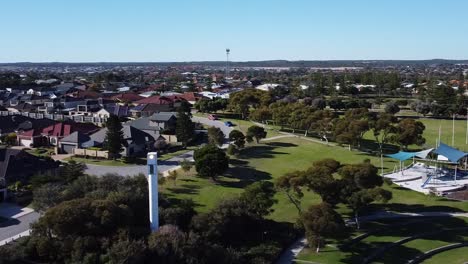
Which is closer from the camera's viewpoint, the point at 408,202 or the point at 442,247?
the point at 442,247

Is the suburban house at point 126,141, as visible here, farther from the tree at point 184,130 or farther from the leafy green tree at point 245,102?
the leafy green tree at point 245,102

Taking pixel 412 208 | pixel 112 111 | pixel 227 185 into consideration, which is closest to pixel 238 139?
pixel 227 185

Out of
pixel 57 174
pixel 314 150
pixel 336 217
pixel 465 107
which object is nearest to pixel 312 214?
pixel 336 217

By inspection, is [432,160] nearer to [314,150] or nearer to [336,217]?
[314,150]

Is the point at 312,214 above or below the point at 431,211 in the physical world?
above

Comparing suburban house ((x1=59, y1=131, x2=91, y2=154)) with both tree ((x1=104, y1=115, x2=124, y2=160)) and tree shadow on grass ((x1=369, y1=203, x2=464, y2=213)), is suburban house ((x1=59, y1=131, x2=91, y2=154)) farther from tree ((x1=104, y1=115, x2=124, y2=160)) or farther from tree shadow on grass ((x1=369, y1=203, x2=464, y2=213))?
tree shadow on grass ((x1=369, y1=203, x2=464, y2=213))

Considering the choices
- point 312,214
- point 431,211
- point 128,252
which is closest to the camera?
point 128,252

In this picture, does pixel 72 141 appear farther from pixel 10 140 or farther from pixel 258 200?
pixel 258 200
